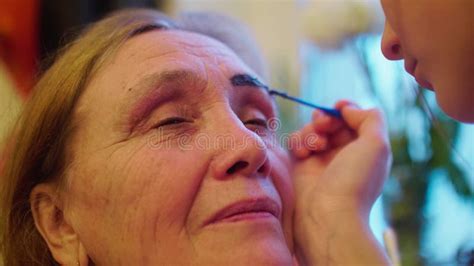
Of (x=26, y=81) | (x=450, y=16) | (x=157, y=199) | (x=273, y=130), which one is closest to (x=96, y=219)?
(x=157, y=199)

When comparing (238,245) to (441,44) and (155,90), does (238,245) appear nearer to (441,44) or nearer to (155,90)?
(155,90)

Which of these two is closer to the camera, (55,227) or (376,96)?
(55,227)

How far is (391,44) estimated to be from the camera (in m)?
0.87

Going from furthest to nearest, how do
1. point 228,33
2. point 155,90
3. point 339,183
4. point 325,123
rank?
point 228,33 → point 325,123 → point 339,183 → point 155,90

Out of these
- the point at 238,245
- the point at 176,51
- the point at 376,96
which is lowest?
the point at 376,96

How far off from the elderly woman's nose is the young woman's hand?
0.18 m

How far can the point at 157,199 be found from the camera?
3.03 feet

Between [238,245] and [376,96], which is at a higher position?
[238,245]

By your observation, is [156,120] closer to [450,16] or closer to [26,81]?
[450,16]

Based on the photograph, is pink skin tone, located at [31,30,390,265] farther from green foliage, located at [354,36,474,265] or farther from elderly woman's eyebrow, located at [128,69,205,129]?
green foliage, located at [354,36,474,265]

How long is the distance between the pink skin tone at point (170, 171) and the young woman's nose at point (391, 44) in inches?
9.7

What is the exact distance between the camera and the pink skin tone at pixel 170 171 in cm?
91

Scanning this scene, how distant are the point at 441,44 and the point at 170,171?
0.44 meters

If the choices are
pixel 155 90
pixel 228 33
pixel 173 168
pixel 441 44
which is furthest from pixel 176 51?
pixel 441 44
